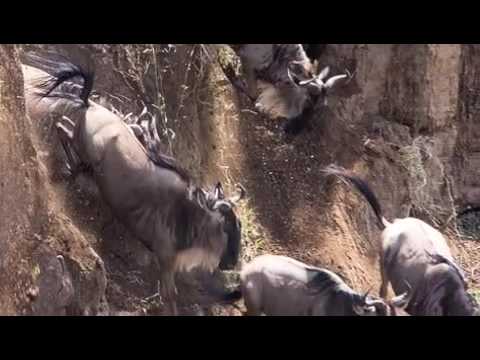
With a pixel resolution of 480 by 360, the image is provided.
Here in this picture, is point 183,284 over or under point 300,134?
under

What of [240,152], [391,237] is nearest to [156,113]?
[240,152]

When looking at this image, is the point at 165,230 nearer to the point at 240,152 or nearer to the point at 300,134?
the point at 240,152

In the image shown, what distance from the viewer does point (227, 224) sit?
750 cm

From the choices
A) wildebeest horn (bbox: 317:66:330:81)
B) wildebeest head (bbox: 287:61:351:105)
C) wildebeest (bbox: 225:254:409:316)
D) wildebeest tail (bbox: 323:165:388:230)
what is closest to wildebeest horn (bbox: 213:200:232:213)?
wildebeest (bbox: 225:254:409:316)

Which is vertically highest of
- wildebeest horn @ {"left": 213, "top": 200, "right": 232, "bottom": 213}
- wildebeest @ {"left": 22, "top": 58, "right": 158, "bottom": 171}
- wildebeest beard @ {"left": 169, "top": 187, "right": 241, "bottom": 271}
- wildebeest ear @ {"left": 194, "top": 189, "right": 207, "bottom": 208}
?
wildebeest @ {"left": 22, "top": 58, "right": 158, "bottom": 171}

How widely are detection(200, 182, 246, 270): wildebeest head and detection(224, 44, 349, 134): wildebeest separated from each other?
2444 mm

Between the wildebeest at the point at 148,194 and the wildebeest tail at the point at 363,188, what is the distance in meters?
1.60

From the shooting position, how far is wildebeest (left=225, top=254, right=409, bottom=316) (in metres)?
7.06

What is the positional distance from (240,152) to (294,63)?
4.08ft

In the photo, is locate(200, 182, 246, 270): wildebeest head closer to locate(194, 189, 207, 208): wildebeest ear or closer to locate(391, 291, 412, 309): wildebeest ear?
locate(194, 189, 207, 208): wildebeest ear

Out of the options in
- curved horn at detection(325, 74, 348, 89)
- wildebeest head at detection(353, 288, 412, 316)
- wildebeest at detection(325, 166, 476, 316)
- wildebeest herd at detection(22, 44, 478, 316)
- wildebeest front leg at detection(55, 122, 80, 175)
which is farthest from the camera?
curved horn at detection(325, 74, 348, 89)

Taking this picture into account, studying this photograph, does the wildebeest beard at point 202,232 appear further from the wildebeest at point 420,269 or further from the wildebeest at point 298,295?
the wildebeest at point 420,269

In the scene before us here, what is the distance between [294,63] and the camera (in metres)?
10.0

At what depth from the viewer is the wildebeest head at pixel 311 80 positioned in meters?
9.91
